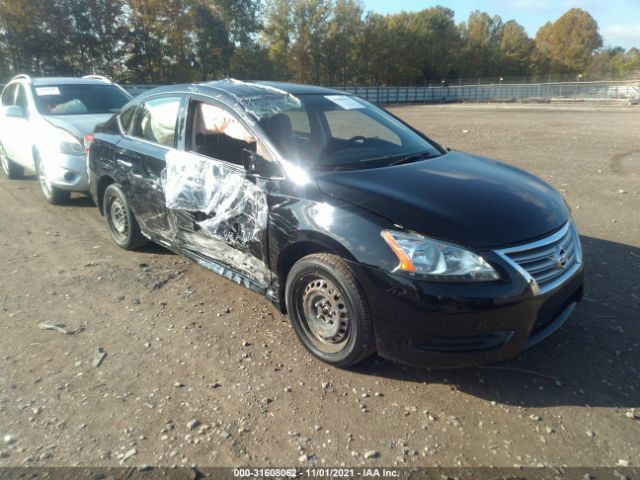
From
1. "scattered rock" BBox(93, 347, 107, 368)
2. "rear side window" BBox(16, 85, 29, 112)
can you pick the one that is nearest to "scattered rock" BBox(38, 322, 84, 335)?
"scattered rock" BBox(93, 347, 107, 368)

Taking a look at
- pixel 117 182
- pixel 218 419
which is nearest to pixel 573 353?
pixel 218 419

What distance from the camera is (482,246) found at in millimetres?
2727

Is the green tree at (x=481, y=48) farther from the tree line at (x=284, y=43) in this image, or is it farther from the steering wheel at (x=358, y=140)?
the steering wheel at (x=358, y=140)

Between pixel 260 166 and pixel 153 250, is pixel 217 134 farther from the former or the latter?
pixel 153 250

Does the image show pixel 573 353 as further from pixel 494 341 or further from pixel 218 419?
pixel 218 419

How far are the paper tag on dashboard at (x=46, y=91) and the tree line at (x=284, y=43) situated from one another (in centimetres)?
3641

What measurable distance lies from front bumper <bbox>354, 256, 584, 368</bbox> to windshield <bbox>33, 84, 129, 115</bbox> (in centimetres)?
660

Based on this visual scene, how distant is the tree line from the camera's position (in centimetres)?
3991

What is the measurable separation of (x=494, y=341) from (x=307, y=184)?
4.92 ft

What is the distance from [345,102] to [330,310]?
2109 mm

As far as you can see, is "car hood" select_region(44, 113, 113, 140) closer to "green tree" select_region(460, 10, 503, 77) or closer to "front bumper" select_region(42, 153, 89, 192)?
"front bumper" select_region(42, 153, 89, 192)

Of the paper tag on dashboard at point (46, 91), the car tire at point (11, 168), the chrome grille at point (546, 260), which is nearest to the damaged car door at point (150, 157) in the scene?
the chrome grille at point (546, 260)

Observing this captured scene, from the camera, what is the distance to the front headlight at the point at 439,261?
8.77 feet

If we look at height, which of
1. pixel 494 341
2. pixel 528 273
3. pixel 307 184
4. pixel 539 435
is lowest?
pixel 539 435
